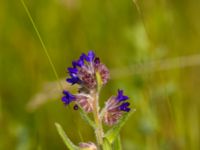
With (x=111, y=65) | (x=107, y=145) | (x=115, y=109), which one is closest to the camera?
(x=107, y=145)

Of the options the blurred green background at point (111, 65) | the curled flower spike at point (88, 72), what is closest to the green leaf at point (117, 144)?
the curled flower spike at point (88, 72)

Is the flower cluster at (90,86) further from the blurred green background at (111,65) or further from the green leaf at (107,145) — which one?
the blurred green background at (111,65)

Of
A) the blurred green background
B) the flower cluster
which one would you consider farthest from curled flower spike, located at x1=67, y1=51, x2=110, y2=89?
A: the blurred green background

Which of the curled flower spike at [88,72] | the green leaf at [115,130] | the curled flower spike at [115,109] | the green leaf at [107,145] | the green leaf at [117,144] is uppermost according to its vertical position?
the curled flower spike at [88,72]

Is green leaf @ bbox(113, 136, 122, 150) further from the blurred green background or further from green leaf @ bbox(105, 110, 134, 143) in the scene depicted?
the blurred green background

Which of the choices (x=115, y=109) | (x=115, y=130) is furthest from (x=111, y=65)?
(x=115, y=130)

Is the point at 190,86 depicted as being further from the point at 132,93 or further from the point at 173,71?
the point at 132,93

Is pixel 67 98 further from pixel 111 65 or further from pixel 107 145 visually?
pixel 111 65
